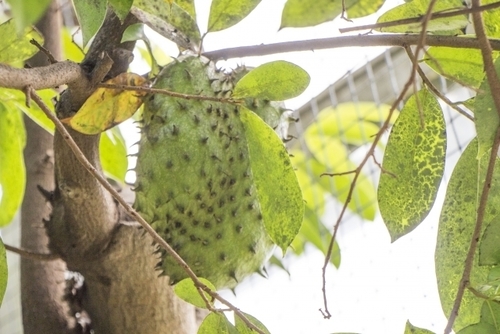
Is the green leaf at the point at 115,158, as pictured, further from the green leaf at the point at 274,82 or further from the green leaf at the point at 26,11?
the green leaf at the point at 26,11

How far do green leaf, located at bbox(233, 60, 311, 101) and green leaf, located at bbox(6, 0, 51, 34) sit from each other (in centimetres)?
26

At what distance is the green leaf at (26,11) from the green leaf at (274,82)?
10.1 inches

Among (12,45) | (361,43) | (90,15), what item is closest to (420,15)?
(361,43)

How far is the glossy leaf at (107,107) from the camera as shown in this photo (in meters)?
0.66

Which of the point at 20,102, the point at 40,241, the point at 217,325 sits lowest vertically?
the point at 217,325

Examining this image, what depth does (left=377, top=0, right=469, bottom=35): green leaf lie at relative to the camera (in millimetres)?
597

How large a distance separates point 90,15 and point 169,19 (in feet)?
0.76

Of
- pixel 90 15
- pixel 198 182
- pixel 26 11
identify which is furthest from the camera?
pixel 198 182

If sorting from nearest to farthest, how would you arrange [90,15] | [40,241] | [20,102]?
[90,15] → [20,102] → [40,241]

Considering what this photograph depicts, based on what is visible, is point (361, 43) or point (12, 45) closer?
point (361, 43)

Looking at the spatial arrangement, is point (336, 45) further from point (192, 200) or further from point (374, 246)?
point (374, 246)

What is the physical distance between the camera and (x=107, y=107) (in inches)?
26.6

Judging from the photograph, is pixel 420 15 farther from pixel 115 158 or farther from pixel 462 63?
pixel 115 158

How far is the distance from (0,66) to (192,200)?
0.26m
